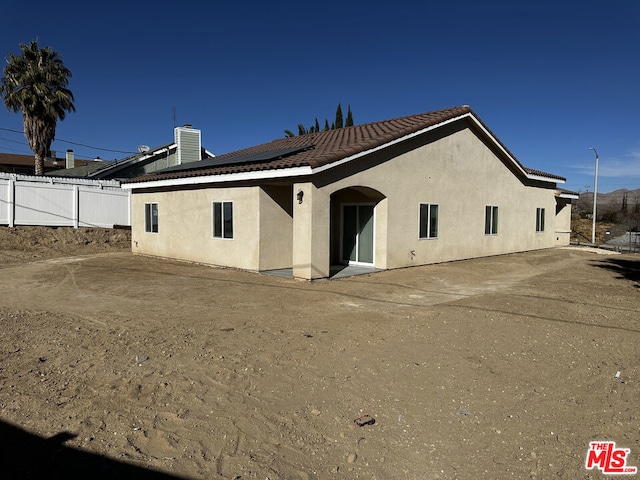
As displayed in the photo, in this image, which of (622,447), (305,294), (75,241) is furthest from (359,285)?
(75,241)

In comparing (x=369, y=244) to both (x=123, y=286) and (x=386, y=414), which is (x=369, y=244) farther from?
(x=386, y=414)

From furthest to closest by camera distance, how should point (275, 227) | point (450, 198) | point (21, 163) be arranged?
1. point (21, 163)
2. point (450, 198)
3. point (275, 227)

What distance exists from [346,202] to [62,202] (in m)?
14.0

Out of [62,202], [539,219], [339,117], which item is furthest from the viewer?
[339,117]

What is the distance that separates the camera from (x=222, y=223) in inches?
568

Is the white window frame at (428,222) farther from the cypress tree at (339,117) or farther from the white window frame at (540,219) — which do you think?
the cypress tree at (339,117)

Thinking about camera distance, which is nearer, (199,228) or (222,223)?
(222,223)

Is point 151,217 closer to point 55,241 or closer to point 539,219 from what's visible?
point 55,241

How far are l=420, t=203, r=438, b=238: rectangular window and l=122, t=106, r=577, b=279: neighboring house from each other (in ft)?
0.19

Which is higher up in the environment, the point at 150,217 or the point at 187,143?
the point at 187,143

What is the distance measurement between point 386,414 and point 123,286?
341 inches

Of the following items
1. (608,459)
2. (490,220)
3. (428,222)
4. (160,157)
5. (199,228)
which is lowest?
(608,459)

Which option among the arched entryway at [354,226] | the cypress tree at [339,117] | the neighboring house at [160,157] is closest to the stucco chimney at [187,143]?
the neighboring house at [160,157]

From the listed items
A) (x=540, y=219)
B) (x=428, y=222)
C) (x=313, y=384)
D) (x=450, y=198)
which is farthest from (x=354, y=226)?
(x=540, y=219)
